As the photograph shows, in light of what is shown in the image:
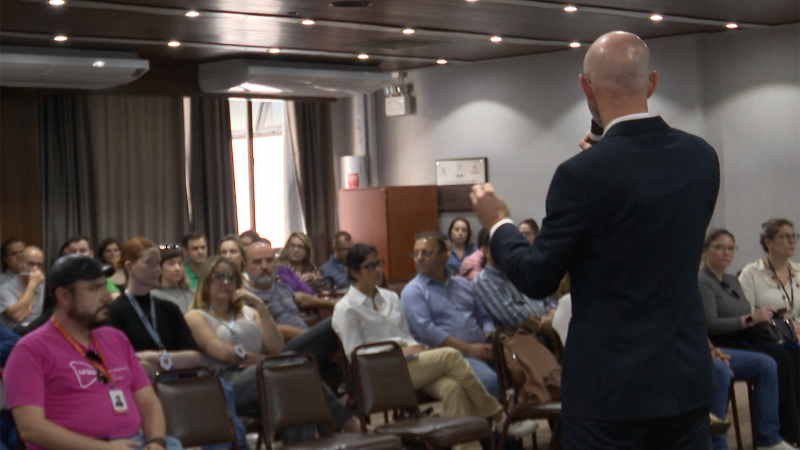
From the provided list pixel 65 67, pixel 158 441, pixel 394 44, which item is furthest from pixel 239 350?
pixel 394 44

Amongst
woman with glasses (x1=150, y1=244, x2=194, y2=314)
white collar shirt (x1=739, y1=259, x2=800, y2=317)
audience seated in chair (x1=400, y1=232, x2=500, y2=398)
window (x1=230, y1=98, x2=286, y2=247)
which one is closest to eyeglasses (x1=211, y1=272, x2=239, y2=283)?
woman with glasses (x1=150, y1=244, x2=194, y2=314)

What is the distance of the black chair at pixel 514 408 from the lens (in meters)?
4.79

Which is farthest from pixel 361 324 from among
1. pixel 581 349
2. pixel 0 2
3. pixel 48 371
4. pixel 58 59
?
pixel 58 59

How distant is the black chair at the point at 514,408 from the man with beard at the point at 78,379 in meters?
1.96

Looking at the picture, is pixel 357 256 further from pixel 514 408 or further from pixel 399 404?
pixel 514 408

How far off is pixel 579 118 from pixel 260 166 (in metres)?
4.05

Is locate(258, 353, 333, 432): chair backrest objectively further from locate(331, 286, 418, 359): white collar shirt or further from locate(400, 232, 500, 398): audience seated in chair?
locate(400, 232, 500, 398): audience seated in chair

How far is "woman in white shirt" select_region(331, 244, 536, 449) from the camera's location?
16.7 feet

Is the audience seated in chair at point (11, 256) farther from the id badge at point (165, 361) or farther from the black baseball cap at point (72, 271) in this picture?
the black baseball cap at point (72, 271)

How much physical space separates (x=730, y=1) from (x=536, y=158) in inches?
122

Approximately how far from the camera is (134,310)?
14.9 ft

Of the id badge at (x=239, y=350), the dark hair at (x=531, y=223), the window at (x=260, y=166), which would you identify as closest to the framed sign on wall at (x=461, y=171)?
the dark hair at (x=531, y=223)

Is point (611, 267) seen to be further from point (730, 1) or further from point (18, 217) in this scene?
point (18, 217)

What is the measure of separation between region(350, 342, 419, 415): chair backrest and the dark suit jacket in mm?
2961
